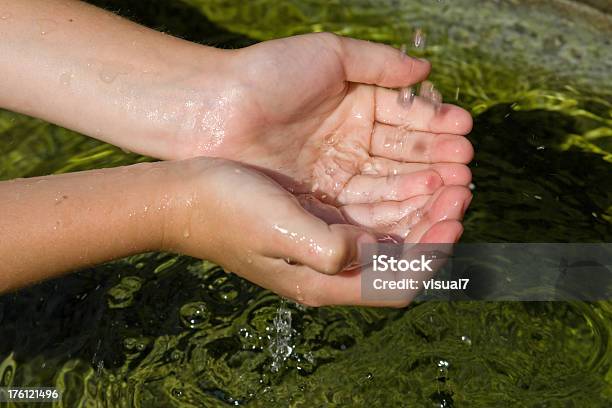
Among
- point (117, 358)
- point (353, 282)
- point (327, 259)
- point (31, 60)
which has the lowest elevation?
point (117, 358)

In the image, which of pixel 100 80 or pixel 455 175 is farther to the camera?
pixel 100 80

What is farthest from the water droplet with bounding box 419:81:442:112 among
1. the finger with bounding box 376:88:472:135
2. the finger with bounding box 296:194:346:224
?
the finger with bounding box 296:194:346:224

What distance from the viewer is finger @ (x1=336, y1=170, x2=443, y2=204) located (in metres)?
2.35

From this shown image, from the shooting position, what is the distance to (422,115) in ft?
8.23

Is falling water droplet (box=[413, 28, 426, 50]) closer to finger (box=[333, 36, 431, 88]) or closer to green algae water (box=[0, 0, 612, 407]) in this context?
green algae water (box=[0, 0, 612, 407])

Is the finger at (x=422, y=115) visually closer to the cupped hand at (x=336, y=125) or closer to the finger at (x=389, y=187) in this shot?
the cupped hand at (x=336, y=125)

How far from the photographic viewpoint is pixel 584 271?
282 centimetres

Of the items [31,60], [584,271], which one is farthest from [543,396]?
[31,60]

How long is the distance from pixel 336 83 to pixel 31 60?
860 millimetres

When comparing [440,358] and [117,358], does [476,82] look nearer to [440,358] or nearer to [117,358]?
[440,358]

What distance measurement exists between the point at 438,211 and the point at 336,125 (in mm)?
490

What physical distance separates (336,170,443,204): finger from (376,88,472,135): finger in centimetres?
17

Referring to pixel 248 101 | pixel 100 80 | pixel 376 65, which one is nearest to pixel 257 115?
pixel 248 101

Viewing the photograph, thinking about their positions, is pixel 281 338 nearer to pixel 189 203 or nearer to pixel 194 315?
pixel 194 315
